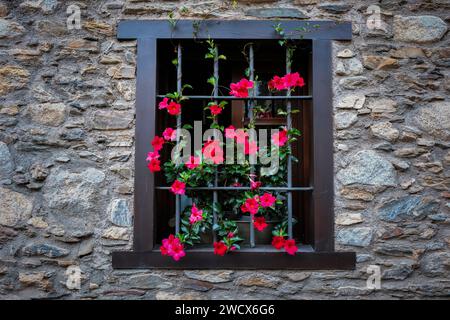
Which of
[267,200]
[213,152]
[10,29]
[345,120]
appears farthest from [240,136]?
[10,29]

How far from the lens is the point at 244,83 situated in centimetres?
199

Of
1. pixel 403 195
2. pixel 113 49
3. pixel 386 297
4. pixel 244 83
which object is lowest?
pixel 386 297

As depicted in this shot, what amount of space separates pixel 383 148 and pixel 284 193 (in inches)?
24.4

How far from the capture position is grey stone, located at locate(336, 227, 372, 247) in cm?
197

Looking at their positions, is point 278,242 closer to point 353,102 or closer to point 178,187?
point 178,187

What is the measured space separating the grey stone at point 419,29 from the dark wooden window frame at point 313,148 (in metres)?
0.29

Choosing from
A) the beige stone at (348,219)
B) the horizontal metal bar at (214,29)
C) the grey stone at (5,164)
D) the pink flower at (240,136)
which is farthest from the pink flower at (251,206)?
the grey stone at (5,164)

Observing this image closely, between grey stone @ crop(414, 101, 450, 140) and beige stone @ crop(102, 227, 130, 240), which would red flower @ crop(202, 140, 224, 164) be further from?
grey stone @ crop(414, 101, 450, 140)

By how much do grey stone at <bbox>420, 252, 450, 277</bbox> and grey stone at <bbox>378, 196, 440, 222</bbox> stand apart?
0.75 feet

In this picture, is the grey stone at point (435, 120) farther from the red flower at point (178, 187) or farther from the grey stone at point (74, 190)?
the grey stone at point (74, 190)

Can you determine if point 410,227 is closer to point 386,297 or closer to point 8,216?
point 386,297

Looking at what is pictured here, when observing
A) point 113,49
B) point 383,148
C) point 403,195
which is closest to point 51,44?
point 113,49

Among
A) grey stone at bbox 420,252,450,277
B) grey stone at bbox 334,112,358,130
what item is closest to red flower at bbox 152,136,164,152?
grey stone at bbox 334,112,358,130

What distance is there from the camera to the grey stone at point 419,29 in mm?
2037
